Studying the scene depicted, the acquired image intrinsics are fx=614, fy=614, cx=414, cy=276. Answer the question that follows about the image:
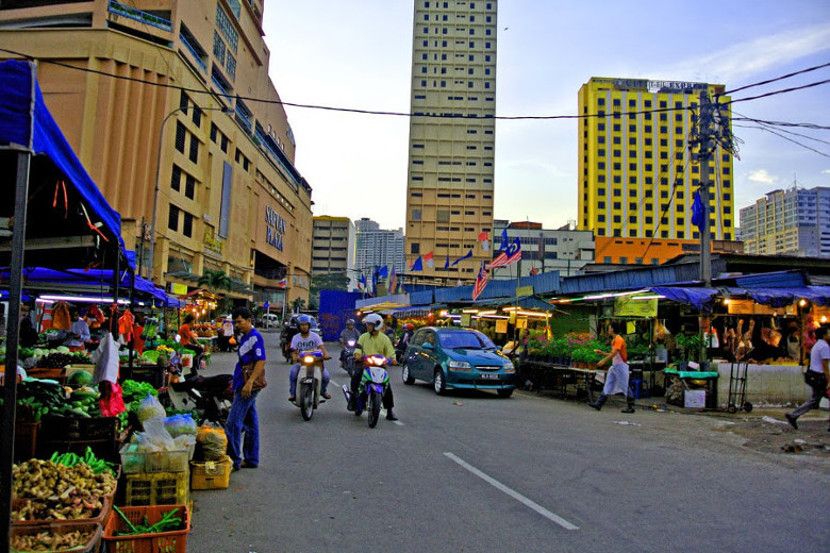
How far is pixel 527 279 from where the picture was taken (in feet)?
78.3

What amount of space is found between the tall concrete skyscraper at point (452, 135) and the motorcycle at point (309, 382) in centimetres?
8486

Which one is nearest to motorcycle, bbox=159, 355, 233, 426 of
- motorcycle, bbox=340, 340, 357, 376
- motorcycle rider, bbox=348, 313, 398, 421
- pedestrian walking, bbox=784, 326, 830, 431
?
motorcycle rider, bbox=348, 313, 398, 421

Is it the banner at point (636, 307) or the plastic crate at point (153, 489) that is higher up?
the banner at point (636, 307)

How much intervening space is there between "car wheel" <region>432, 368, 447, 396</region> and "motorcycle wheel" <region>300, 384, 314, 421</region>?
5034mm

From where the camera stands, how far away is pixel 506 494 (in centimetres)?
616

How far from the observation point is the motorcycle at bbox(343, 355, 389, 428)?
10.2 meters

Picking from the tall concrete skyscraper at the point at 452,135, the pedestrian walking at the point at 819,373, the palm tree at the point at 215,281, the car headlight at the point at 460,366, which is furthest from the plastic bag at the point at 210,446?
the tall concrete skyscraper at the point at 452,135

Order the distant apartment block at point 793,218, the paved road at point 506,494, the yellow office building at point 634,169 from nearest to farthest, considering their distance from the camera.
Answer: the paved road at point 506,494 → the distant apartment block at point 793,218 → the yellow office building at point 634,169

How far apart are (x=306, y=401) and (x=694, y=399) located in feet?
28.9

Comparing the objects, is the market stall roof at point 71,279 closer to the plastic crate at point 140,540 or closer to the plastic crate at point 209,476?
the plastic crate at point 209,476

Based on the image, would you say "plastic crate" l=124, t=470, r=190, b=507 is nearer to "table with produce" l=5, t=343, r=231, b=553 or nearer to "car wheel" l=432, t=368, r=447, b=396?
"table with produce" l=5, t=343, r=231, b=553

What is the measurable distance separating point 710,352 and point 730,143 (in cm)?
560

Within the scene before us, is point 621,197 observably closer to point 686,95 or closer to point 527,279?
point 686,95

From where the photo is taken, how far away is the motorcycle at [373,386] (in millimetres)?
10250
